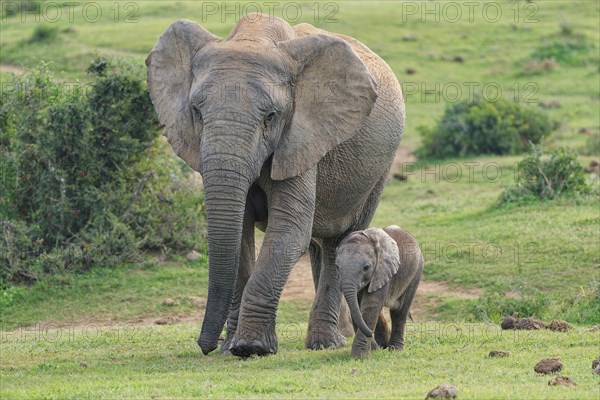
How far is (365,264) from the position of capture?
972cm

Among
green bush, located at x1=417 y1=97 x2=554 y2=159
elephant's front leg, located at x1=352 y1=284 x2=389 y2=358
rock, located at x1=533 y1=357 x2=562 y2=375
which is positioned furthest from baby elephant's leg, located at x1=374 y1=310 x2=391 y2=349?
green bush, located at x1=417 y1=97 x2=554 y2=159

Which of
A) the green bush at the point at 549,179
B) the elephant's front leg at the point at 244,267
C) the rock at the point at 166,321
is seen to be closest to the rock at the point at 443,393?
the elephant's front leg at the point at 244,267

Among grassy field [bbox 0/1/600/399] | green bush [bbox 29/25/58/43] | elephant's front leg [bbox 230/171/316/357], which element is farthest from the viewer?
green bush [bbox 29/25/58/43]

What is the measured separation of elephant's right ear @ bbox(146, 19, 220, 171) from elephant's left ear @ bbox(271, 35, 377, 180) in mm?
727

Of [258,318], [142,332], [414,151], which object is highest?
[258,318]

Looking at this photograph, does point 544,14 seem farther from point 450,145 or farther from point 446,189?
point 446,189

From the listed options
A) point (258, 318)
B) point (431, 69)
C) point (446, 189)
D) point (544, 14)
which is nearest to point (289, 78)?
point (258, 318)

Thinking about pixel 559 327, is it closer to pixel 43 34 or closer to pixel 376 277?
pixel 376 277

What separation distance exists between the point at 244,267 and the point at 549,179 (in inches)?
361

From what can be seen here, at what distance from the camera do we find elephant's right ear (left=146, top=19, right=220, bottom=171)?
10.2 m

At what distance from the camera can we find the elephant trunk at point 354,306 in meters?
9.53

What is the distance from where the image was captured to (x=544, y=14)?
37906 millimetres

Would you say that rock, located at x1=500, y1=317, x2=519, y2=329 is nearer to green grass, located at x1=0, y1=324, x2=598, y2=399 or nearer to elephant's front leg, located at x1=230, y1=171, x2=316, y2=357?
green grass, located at x1=0, y1=324, x2=598, y2=399

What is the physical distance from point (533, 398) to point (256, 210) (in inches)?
141
